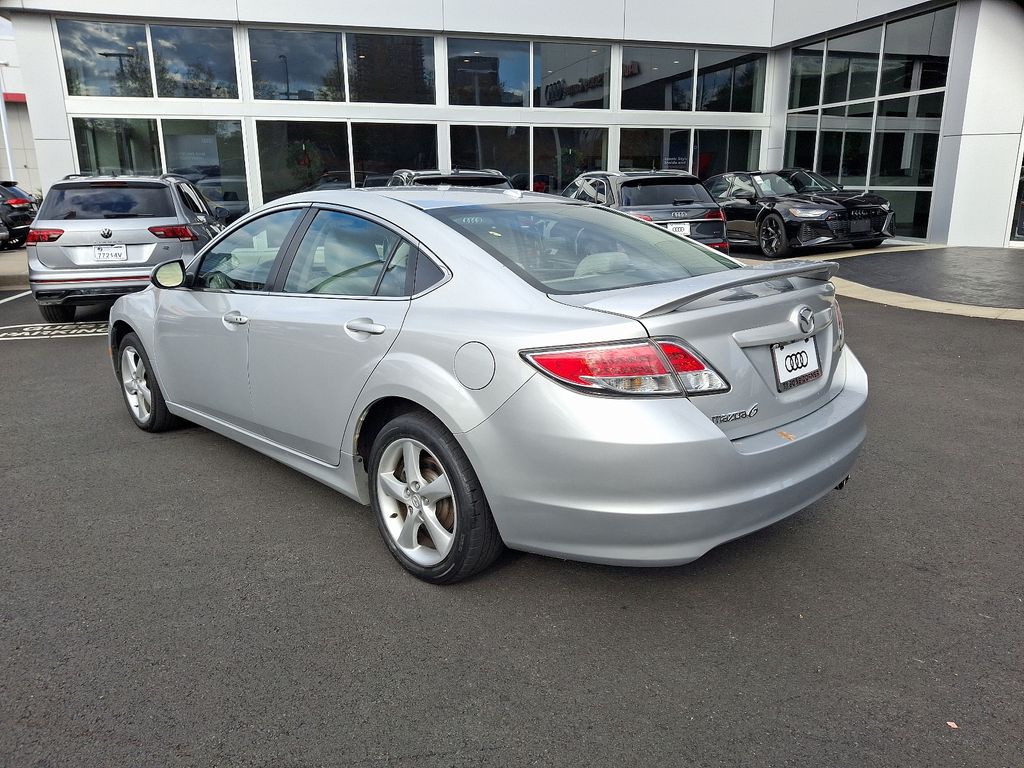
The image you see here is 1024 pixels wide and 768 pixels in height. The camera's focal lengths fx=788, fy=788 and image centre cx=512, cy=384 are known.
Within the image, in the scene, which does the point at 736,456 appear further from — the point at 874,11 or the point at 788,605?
the point at 874,11

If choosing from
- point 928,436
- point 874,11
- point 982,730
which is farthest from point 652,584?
A: point 874,11

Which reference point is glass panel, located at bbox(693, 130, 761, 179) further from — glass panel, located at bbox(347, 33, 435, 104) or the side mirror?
the side mirror

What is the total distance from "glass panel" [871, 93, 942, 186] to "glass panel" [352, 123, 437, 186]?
10.1 m

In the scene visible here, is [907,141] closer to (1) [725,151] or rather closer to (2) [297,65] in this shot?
(1) [725,151]

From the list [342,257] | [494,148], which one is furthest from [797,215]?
[342,257]

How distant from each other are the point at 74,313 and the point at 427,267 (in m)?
8.66

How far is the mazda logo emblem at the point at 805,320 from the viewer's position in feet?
9.84

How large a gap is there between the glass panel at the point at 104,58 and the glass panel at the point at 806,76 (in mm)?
15497

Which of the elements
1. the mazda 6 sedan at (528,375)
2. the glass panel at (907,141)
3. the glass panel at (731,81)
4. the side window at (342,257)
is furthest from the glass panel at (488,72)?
the side window at (342,257)

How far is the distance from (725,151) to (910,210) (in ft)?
18.9

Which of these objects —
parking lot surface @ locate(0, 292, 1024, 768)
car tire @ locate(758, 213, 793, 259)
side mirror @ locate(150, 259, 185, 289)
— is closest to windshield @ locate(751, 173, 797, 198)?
car tire @ locate(758, 213, 793, 259)

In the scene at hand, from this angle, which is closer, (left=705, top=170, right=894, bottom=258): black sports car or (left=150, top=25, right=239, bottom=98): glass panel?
(left=705, top=170, right=894, bottom=258): black sports car

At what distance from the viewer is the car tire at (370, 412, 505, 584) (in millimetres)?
2898

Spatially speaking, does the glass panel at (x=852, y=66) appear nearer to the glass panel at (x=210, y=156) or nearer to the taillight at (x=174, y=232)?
the glass panel at (x=210, y=156)
